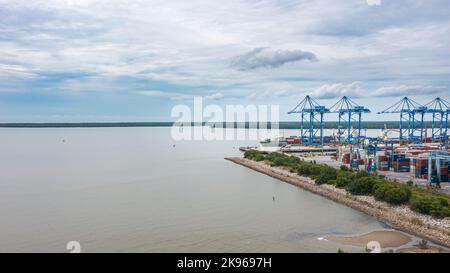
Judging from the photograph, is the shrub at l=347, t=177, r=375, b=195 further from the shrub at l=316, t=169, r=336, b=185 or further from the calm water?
the shrub at l=316, t=169, r=336, b=185

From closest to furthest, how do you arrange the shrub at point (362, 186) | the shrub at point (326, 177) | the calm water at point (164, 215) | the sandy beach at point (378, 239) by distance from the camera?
the sandy beach at point (378, 239) < the calm water at point (164, 215) < the shrub at point (362, 186) < the shrub at point (326, 177)

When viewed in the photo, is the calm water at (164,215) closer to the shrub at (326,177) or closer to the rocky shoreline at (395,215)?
the rocky shoreline at (395,215)

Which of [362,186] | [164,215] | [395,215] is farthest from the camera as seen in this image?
[362,186]

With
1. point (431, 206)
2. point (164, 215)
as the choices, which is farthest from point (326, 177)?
point (164, 215)

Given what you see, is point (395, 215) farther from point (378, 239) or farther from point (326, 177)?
point (326, 177)

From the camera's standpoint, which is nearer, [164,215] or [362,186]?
[164,215]

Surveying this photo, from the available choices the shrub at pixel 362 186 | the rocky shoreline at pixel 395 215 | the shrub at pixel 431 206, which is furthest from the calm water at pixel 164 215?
the shrub at pixel 431 206

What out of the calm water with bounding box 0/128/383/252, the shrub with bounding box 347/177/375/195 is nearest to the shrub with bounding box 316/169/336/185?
the calm water with bounding box 0/128/383/252
